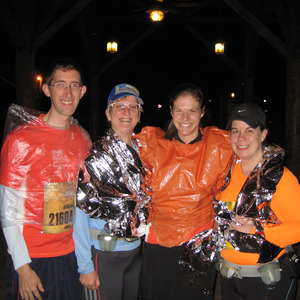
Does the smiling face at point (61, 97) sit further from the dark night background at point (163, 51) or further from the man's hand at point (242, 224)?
the dark night background at point (163, 51)

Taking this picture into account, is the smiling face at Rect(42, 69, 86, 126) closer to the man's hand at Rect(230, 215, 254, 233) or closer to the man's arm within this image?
the man's arm

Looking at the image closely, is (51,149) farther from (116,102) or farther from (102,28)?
(102,28)

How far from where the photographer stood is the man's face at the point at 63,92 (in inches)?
69.3

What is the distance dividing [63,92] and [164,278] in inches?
52.2

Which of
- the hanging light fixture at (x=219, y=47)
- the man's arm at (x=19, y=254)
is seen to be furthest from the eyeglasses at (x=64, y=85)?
the hanging light fixture at (x=219, y=47)

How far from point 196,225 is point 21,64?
355 centimetres

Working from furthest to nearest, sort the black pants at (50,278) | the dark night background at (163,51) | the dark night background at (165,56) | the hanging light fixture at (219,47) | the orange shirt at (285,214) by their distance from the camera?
the dark night background at (165,56) → the dark night background at (163,51) → the hanging light fixture at (219,47) → the black pants at (50,278) → the orange shirt at (285,214)

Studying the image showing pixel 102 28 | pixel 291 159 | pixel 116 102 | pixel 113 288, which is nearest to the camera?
pixel 113 288

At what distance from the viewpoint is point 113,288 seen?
1.67 meters

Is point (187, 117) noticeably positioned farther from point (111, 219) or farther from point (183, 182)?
point (111, 219)

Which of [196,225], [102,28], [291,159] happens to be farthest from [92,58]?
[196,225]

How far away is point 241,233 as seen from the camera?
1612mm

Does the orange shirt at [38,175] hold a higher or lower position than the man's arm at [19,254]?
higher

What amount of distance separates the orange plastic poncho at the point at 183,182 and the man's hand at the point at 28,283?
28.6 inches
